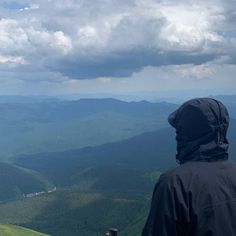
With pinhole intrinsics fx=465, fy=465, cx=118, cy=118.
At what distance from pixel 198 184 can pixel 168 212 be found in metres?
0.64

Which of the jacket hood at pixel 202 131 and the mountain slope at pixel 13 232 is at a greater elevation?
the jacket hood at pixel 202 131

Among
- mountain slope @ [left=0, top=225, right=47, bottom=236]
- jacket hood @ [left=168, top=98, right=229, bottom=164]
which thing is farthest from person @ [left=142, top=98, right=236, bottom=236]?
mountain slope @ [left=0, top=225, right=47, bottom=236]

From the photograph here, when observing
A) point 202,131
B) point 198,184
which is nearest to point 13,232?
point 202,131

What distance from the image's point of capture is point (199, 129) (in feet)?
24.5

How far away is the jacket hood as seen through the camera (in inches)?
291

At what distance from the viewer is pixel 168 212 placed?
6688mm

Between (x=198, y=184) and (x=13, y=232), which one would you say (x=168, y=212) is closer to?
(x=198, y=184)

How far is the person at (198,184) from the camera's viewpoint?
6746mm

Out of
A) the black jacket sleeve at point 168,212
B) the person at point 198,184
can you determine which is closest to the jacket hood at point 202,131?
the person at point 198,184

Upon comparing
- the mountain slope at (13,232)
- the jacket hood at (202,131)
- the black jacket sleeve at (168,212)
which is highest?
the jacket hood at (202,131)

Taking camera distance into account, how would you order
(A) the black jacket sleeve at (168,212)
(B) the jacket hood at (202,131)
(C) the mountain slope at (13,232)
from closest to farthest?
(A) the black jacket sleeve at (168,212), (B) the jacket hood at (202,131), (C) the mountain slope at (13,232)

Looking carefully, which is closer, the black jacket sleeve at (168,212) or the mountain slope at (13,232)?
the black jacket sleeve at (168,212)

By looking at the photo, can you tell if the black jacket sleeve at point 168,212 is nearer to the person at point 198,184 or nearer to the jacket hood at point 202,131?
the person at point 198,184

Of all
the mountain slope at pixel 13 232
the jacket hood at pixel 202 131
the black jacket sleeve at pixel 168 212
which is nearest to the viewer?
the black jacket sleeve at pixel 168 212
